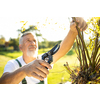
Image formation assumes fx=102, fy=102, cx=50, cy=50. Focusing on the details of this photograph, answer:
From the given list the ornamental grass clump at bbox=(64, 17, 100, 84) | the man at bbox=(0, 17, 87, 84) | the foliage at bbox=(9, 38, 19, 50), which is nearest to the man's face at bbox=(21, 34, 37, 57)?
the man at bbox=(0, 17, 87, 84)

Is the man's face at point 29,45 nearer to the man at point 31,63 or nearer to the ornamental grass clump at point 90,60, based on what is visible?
the man at point 31,63

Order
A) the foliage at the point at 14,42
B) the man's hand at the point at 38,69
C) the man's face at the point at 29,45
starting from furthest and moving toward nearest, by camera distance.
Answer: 1. the foliage at the point at 14,42
2. the man's face at the point at 29,45
3. the man's hand at the point at 38,69

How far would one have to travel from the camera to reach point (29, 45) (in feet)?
2.55

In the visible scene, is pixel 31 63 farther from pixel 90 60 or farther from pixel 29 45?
pixel 29 45

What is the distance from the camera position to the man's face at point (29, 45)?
75 cm

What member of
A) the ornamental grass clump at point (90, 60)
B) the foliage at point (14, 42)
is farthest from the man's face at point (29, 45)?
the foliage at point (14, 42)

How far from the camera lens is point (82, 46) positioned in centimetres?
44

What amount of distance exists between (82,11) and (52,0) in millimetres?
171

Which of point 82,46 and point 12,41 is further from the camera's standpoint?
point 12,41

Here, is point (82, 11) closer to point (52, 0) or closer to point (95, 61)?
point (52, 0)

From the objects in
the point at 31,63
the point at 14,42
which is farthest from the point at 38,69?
the point at 14,42

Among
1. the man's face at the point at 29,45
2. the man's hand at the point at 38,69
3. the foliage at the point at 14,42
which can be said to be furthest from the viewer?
the foliage at the point at 14,42

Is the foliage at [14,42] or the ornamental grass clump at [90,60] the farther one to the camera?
the foliage at [14,42]

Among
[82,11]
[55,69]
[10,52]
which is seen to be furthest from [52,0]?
[55,69]
